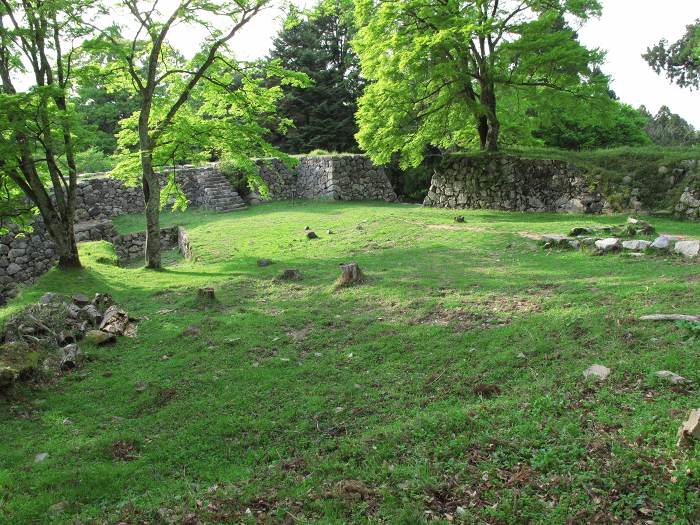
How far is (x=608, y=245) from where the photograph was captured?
9.08 metres

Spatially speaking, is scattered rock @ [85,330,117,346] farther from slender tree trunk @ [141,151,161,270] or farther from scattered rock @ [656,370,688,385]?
scattered rock @ [656,370,688,385]

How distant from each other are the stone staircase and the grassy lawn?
14.1m

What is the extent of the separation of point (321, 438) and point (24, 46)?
10759 mm

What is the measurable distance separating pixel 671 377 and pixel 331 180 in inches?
802

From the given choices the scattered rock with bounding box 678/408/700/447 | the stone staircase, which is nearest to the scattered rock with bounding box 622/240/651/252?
the scattered rock with bounding box 678/408/700/447

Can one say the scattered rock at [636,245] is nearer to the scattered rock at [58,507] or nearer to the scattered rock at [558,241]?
the scattered rock at [558,241]

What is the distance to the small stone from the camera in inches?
182

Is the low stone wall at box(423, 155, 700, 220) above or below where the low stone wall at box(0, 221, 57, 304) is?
above

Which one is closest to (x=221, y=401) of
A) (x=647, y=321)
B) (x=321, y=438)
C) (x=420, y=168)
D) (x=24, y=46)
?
(x=321, y=438)

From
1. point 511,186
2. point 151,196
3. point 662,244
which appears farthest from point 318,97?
point 662,244

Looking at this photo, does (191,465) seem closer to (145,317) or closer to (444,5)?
(145,317)

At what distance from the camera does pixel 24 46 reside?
10719 millimetres

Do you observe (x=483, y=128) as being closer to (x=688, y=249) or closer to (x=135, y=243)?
(x=688, y=249)

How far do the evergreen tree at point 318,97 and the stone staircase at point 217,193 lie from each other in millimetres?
6609
